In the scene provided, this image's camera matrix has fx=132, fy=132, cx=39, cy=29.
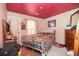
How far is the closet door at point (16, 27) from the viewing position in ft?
6.71

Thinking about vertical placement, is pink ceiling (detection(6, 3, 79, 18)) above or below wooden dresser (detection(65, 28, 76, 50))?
above

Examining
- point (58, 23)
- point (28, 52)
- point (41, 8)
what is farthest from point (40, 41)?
point (41, 8)

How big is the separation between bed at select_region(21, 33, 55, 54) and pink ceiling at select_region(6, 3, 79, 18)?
12.5 inches

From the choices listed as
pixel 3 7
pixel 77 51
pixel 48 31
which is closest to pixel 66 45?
pixel 77 51

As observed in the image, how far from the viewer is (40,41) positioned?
2066mm

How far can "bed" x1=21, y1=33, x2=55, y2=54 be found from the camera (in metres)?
2.06

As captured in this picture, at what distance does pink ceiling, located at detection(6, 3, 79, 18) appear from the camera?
207 cm

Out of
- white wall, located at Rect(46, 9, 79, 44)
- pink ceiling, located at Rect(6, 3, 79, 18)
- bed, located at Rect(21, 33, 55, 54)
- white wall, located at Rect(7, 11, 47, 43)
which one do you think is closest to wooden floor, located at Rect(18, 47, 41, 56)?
bed, located at Rect(21, 33, 55, 54)

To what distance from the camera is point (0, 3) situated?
204cm

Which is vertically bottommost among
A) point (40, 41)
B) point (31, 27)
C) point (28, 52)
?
point (28, 52)

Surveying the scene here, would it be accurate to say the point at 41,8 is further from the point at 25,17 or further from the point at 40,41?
the point at 40,41

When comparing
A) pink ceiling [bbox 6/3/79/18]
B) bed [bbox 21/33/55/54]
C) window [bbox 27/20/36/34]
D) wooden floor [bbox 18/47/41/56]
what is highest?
pink ceiling [bbox 6/3/79/18]

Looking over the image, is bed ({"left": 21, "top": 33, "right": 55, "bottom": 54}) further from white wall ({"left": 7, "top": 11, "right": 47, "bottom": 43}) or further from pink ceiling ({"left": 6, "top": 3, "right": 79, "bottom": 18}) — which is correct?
pink ceiling ({"left": 6, "top": 3, "right": 79, "bottom": 18})

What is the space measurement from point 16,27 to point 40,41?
1.42ft
